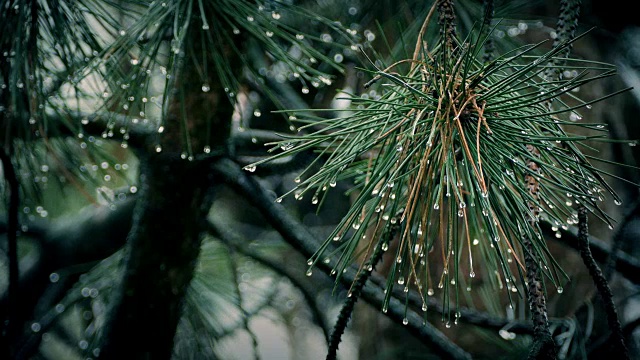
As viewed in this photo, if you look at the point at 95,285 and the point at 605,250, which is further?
the point at 95,285

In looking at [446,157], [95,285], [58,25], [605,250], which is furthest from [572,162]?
[95,285]

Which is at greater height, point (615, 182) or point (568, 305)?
point (615, 182)

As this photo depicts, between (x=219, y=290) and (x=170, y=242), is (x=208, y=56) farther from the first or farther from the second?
(x=219, y=290)

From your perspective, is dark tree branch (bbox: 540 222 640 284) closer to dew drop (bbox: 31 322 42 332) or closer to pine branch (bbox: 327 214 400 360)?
pine branch (bbox: 327 214 400 360)

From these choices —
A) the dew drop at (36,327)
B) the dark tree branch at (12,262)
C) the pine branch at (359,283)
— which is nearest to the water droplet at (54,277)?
the dew drop at (36,327)

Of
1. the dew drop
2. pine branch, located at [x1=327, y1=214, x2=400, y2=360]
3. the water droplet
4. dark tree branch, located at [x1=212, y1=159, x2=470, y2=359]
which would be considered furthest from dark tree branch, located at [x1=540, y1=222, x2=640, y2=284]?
the water droplet

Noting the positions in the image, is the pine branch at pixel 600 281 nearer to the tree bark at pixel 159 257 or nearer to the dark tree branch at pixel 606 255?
the dark tree branch at pixel 606 255

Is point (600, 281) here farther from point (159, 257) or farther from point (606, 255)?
point (159, 257)

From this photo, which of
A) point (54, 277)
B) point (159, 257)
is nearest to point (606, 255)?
point (159, 257)
